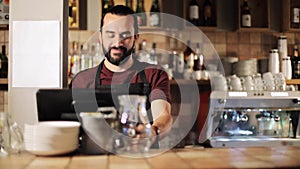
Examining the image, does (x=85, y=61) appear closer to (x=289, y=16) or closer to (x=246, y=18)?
(x=246, y=18)

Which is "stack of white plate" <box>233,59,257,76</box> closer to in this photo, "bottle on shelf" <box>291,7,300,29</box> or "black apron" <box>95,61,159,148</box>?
"bottle on shelf" <box>291,7,300,29</box>

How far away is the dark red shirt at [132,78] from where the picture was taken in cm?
222

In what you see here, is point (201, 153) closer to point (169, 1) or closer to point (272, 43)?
point (169, 1)

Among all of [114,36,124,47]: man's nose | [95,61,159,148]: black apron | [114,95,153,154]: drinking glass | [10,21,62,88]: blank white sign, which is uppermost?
[114,36,124,47]: man's nose

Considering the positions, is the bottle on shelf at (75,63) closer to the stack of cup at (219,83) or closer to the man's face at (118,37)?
the man's face at (118,37)

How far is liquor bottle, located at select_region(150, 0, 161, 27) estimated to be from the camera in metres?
3.07

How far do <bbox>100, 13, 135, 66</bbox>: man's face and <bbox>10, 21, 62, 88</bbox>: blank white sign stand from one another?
47cm

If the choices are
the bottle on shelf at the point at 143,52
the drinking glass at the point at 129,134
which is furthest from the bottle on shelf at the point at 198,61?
the drinking glass at the point at 129,134

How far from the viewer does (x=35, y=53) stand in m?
1.88

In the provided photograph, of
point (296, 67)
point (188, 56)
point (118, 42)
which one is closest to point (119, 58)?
point (118, 42)

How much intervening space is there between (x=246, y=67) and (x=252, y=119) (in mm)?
473

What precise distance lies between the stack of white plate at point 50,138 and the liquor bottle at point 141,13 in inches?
72.1

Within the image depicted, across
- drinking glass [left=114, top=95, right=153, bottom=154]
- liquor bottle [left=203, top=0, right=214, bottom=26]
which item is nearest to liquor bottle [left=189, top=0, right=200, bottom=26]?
liquor bottle [left=203, top=0, right=214, bottom=26]

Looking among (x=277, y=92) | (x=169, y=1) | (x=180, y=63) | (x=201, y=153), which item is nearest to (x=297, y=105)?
(x=277, y=92)
